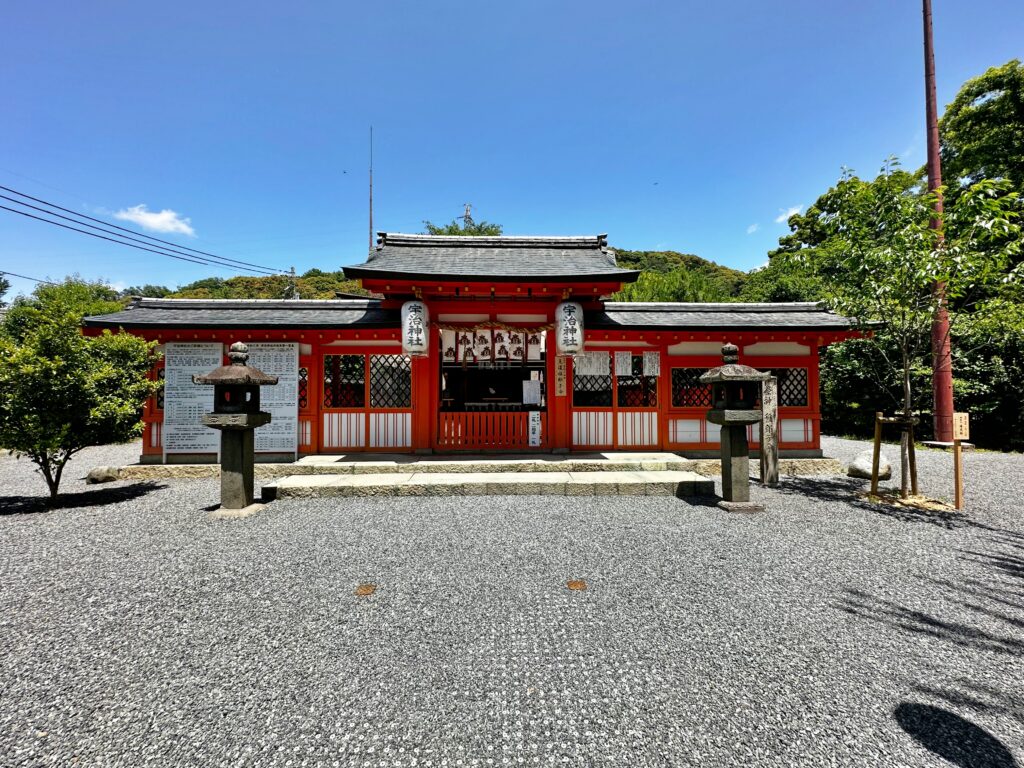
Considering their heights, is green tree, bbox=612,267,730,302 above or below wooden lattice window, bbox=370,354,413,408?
above

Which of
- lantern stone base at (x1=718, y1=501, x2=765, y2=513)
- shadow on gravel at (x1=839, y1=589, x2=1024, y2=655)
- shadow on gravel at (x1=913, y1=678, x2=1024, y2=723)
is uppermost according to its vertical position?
lantern stone base at (x1=718, y1=501, x2=765, y2=513)

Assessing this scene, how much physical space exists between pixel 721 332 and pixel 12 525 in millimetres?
11719

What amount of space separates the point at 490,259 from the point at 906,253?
691 centimetres

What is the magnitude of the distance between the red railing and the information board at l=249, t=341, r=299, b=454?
3038mm

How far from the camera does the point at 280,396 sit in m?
8.09

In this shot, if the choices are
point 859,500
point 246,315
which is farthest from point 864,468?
point 246,315

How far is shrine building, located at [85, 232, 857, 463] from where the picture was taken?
791cm

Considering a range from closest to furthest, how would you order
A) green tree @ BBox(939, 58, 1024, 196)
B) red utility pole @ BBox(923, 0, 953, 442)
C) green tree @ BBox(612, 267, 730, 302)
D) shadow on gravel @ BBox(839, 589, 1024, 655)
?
1. shadow on gravel @ BBox(839, 589, 1024, 655)
2. red utility pole @ BBox(923, 0, 953, 442)
3. green tree @ BBox(939, 58, 1024, 196)
4. green tree @ BBox(612, 267, 730, 302)

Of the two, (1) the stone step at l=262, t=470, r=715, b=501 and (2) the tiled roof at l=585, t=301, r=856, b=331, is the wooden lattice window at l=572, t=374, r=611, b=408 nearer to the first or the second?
(2) the tiled roof at l=585, t=301, r=856, b=331

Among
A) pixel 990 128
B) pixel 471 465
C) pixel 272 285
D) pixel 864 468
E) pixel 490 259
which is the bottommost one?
pixel 864 468

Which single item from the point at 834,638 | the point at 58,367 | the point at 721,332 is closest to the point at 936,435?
the point at 721,332

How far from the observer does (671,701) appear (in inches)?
85.6

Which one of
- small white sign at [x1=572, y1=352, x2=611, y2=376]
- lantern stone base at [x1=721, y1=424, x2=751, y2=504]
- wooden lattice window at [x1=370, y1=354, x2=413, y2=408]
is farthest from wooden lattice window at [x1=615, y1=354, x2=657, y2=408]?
wooden lattice window at [x1=370, y1=354, x2=413, y2=408]

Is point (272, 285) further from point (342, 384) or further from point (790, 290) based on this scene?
point (790, 290)
